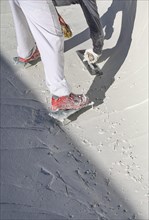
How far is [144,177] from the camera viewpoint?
2.05 metres

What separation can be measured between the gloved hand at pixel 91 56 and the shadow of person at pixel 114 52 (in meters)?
0.10

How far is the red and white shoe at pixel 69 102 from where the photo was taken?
2.25 meters

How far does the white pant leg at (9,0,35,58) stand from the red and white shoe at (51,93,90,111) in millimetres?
470

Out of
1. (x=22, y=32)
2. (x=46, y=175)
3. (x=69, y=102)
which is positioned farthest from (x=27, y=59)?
(x=46, y=175)

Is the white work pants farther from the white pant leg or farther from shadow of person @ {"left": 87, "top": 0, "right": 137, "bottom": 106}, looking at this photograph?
shadow of person @ {"left": 87, "top": 0, "right": 137, "bottom": 106}

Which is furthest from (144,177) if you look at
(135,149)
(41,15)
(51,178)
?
(41,15)

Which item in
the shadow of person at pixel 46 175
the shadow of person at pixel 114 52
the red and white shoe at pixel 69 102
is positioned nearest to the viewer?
the shadow of person at pixel 46 175

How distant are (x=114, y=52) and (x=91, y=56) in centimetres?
25

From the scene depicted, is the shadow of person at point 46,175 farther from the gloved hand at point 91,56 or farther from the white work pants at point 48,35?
the gloved hand at point 91,56

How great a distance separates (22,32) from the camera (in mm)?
2471

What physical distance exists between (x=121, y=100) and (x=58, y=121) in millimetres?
389

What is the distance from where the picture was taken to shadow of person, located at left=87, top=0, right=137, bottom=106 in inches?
98.7

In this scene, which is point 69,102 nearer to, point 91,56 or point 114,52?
point 91,56

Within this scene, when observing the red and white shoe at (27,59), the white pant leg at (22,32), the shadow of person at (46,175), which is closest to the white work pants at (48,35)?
the white pant leg at (22,32)
